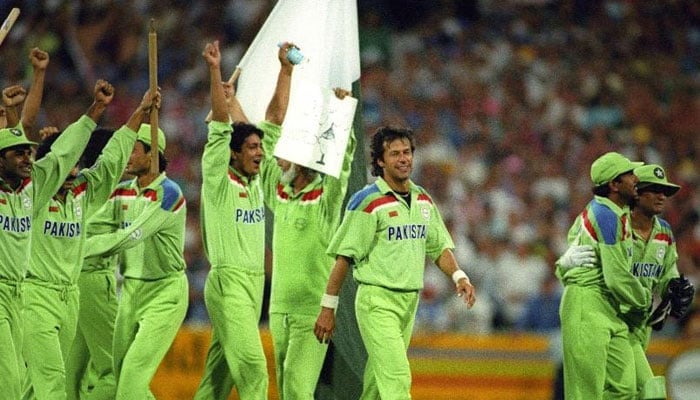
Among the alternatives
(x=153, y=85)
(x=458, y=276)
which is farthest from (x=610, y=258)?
(x=153, y=85)

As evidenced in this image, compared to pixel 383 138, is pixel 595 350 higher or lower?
lower

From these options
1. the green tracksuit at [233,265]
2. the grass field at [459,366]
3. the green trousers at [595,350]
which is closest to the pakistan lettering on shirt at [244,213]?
the green tracksuit at [233,265]

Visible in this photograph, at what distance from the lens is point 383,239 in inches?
432

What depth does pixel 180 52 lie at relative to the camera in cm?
2062

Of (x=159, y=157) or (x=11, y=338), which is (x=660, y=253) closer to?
(x=159, y=157)

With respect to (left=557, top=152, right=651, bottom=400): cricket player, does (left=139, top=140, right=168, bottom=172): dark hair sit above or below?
above

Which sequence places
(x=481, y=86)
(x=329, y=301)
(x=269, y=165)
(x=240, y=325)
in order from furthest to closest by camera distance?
(x=481, y=86), (x=269, y=165), (x=240, y=325), (x=329, y=301)

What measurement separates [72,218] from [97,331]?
1.16m

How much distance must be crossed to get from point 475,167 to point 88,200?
8.34 metres

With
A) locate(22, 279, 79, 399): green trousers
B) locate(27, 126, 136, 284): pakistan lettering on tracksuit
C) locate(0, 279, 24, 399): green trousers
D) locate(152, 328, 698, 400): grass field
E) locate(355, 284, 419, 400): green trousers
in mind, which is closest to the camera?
locate(0, 279, 24, 399): green trousers

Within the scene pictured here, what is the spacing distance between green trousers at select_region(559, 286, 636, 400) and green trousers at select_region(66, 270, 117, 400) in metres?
3.42

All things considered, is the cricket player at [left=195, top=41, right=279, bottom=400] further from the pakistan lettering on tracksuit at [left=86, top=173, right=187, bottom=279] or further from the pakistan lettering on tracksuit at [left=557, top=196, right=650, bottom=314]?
the pakistan lettering on tracksuit at [left=557, top=196, right=650, bottom=314]

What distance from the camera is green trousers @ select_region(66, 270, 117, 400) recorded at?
12.0 m

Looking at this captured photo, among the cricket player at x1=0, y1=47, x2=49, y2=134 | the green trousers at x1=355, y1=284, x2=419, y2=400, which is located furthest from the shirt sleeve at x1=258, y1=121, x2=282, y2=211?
the cricket player at x1=0, y1=47, x2=49, y2=134
